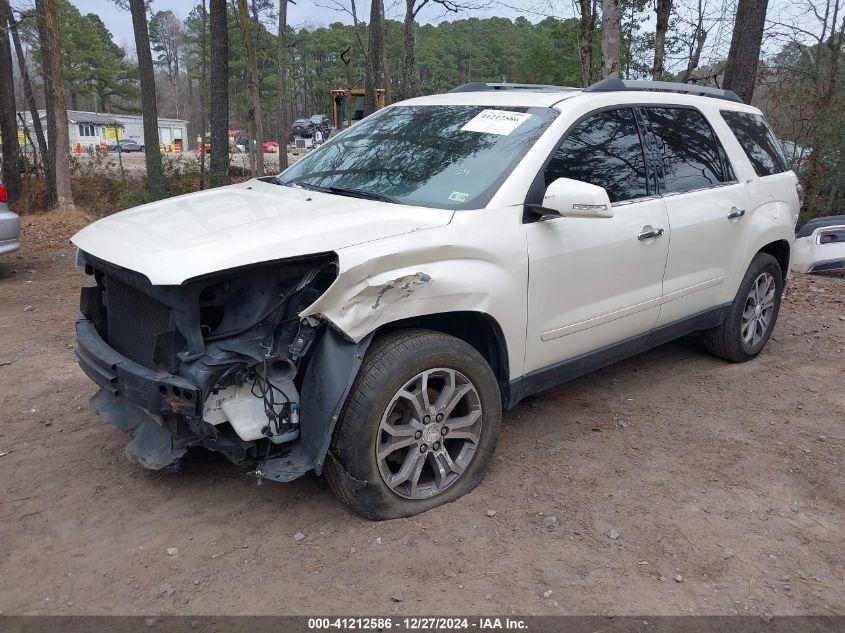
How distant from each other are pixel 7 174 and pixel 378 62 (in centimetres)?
930

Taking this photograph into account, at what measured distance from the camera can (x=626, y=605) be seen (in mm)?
2752

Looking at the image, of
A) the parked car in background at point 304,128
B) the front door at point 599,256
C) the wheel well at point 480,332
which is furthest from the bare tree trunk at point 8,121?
the parked car in background at point 304,128

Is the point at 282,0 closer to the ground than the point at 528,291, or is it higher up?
higher up

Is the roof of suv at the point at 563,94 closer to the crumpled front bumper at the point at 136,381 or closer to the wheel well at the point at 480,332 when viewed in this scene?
the wheel well at the point at 480,332

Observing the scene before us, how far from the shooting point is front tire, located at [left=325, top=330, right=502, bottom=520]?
9.92ft

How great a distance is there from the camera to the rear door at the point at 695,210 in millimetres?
4438

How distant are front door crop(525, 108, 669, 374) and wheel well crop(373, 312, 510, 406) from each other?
0.17 metres

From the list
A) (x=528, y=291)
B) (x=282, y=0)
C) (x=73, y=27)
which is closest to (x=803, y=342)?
(x=528, y=291)

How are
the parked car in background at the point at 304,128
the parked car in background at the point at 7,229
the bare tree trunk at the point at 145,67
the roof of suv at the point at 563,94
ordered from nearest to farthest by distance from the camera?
the roof of suv at the point at 563,94
the parked car in background at the point at 7,229
the bare tree trunk at the point at 145,67
the parked car in background at the point at 304,128

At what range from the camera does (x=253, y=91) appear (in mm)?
16062

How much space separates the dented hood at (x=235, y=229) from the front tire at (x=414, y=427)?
1.71 ft

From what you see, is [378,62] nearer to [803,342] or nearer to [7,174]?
[7,174]

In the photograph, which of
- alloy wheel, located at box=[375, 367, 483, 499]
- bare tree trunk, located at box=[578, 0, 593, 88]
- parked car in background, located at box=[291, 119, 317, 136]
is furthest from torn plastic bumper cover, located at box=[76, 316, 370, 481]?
parked car in background, located at box=[291, 119, 317, 136]

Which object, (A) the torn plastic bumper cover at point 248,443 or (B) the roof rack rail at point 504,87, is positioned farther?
(B) the roof rack rail at point 504,87
